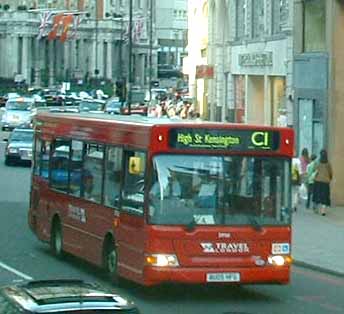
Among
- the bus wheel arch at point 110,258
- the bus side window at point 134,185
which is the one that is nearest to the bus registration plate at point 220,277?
the bus side window at point 134,185

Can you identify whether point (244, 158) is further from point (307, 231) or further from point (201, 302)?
point (307, 231)

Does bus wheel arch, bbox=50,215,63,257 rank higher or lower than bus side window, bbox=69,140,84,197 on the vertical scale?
lower

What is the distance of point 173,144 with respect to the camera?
53.1 ft

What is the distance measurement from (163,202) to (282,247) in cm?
178

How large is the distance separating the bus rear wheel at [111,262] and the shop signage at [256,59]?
24285mm

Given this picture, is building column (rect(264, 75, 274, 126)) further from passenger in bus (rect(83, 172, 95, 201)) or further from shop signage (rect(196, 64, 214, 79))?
passenger in bus (rect(83, 172, 95, 201))

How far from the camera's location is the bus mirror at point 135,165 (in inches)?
654

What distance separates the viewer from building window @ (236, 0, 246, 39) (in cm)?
4769

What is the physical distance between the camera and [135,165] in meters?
16.8

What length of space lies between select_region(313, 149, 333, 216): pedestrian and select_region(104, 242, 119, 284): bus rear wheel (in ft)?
41.6

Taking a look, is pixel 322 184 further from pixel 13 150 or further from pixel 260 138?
pixel 13 150

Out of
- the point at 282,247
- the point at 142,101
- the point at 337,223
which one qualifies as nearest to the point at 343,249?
the point at 337,223

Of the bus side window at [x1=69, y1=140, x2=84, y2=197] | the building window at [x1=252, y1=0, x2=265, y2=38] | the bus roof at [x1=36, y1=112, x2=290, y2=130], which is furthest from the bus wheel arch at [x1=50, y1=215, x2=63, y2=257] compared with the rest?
the building window at [x1=252, y1=0, x2=265, y2=38]

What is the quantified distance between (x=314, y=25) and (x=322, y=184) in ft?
21.8
